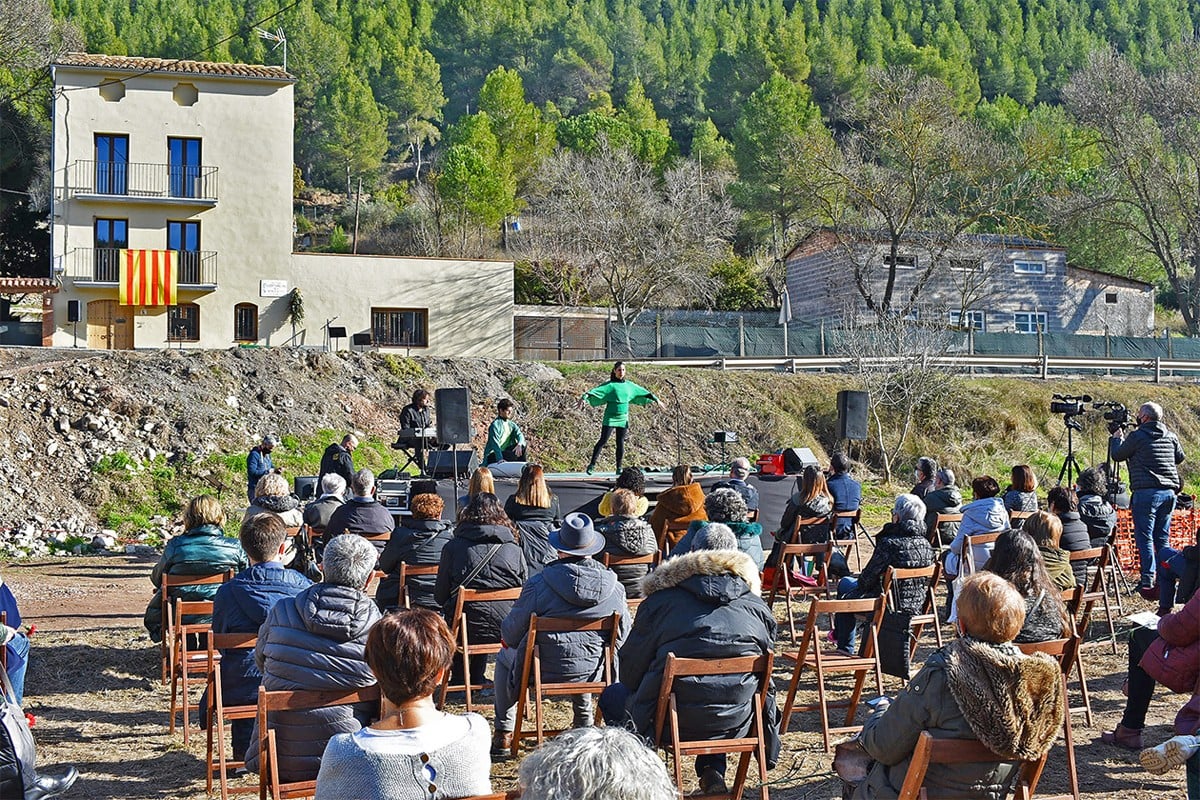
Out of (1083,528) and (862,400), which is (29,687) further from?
(862,400)

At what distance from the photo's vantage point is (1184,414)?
2914 centimetres

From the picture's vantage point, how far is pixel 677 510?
8648mm

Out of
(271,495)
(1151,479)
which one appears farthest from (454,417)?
A: (1151,479)

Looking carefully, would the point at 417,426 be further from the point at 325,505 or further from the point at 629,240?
the point at 629,240

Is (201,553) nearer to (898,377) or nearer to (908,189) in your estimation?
(898,377)

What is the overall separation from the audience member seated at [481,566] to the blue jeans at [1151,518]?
630 cm

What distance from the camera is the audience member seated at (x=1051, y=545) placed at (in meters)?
6.68

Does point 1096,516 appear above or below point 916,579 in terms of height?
above

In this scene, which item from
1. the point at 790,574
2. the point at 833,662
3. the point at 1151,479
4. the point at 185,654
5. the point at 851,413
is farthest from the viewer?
the point at 851,413

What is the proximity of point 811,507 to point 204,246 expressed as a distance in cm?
2761

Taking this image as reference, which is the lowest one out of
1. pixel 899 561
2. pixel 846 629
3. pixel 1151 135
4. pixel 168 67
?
pixel 846 629

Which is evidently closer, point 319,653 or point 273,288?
point 319,653

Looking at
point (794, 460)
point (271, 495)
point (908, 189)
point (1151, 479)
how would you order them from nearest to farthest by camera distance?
Answer: point (271, 495) < point (1151, 479) < point (794, 460) < point (908, 189)

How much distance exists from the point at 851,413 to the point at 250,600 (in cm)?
1183
